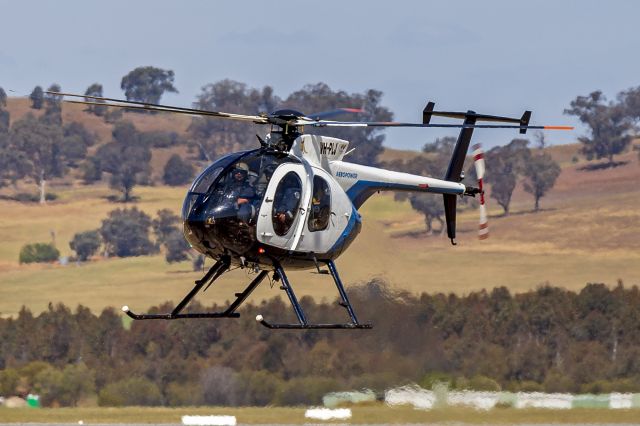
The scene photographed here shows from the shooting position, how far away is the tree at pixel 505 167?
105625mm

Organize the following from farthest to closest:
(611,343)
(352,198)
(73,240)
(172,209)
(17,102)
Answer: (17,102) < (172,209) < (73,240) < (611,343) < (352,198)

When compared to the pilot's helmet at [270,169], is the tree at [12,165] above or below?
below

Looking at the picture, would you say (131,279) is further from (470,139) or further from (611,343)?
(470,139)

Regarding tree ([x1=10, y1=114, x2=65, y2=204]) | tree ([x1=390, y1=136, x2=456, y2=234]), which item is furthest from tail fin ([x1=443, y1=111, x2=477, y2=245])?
tree ([x1=10, y1=114, x2=65, y2=204])

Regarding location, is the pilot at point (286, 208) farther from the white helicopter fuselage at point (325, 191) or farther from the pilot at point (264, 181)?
the pilot at point (264, 181)

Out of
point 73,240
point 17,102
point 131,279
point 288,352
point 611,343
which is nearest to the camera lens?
point 288,352

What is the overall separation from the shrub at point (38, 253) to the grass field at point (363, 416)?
60173 mm

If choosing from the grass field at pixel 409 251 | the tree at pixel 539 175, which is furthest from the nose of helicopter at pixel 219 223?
the tree at pixel 539 175

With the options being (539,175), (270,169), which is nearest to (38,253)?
(539,175)

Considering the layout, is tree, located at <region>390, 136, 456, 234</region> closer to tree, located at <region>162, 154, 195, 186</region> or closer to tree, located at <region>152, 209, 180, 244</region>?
tree, located at <region>152, 209, 180, 244</region>

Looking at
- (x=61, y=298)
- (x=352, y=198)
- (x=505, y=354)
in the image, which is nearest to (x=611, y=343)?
(x=505, y=354)

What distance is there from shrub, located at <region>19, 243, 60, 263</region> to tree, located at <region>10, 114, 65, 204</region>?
78.0ft

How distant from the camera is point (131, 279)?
88.1 m

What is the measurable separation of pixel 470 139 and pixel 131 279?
51.9 meters
